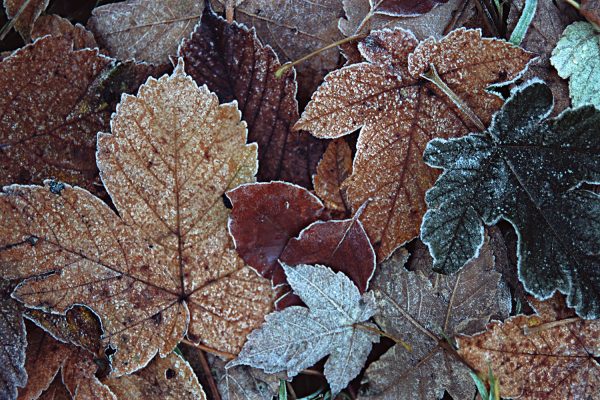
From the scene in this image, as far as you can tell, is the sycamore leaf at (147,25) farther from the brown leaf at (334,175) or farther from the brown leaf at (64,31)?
the brown leaf at (334,175)

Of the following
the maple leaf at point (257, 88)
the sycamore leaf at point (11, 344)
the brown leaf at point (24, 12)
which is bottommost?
the sycamore leaf at point (11, 344)

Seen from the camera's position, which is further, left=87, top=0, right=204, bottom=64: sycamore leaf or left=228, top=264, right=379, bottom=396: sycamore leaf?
left=87, top=0, right=204, bottom=64: sycamore leaf

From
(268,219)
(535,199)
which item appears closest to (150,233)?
(268,219)

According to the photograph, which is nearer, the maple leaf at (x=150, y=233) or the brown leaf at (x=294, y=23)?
the maple leaf at (x=150, y=233)

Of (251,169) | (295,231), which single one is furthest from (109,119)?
(295,231)

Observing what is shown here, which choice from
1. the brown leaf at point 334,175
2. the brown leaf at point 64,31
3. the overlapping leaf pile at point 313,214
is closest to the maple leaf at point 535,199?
the overlapping leaf pile at point 313,214

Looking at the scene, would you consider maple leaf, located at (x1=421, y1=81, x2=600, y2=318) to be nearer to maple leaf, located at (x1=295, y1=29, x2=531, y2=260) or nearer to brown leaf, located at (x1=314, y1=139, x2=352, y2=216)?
maple leaf, located at (x1=295, y1=29, x2=531, y2=260)

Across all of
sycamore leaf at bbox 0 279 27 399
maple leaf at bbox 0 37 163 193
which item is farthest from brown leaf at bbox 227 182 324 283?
sycamore leaf at bbox 0 279 27 399
